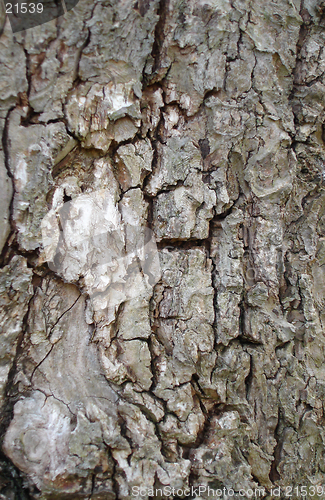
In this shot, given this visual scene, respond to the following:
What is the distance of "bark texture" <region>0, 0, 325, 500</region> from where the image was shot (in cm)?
106

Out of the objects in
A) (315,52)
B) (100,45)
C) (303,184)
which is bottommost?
(303,184)

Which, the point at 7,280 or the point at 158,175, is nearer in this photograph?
the point at 7,280

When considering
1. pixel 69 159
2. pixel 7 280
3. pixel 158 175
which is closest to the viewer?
pixel 7 280

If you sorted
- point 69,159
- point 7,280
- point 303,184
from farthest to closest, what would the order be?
1. point 303,184
2. point 69,159
3. point 7,280

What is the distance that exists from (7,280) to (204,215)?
0.76 metres

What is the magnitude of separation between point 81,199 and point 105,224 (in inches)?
5.0

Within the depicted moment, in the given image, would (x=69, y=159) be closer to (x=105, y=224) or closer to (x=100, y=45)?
Answer: (x=105, y=224)

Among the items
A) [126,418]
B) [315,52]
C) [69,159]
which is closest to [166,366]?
[126,418]

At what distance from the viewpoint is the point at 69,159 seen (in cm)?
115

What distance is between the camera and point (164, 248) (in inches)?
50.0

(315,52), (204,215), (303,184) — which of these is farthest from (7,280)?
(315,52)

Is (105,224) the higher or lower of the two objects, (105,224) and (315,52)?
the lower

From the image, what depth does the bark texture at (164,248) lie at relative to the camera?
3.49 ft

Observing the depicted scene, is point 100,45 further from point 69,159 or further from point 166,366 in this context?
point 166,366
